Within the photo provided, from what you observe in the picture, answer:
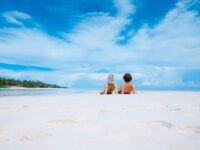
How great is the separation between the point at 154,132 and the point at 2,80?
2607 inches

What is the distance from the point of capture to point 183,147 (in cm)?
176

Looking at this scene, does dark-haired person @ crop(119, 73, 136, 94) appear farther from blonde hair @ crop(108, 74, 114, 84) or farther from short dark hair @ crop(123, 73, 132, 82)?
blonde hair @ crop(108, 74, 114, 84)

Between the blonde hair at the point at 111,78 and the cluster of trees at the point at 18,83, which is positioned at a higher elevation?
the cluster of trees at the point at 18,83

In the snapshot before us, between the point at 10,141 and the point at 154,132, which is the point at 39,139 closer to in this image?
the point at 10,141

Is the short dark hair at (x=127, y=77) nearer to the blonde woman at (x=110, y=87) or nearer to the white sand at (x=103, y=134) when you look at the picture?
the blonde woman at (x=110, y=87)

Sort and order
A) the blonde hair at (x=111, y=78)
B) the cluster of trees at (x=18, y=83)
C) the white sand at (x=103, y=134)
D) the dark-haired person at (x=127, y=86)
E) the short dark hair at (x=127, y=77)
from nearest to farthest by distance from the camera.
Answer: the white sand at (x=103, y=134) → the short dark hair at (x=127, y=77) → the dark-haired person at (x=127, y=86) → the blonde hair at (x=111, y=78) → the cluster of trees at (x=18, y=83)

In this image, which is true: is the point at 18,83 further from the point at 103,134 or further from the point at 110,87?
the point at 103,134

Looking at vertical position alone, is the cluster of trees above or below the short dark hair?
above

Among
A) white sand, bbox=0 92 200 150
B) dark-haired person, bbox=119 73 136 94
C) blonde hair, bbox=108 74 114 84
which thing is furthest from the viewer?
blonde hair, bbox=108 74 114 84

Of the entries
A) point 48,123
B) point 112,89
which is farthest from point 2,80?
point 48,123

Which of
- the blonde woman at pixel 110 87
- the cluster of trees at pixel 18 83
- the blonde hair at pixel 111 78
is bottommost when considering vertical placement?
the blonde woman at pixel 110 87

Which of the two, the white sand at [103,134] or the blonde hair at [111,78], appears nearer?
the white sand at [103,134]

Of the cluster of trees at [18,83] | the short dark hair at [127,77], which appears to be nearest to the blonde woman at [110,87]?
the short dark hair at [127,77]

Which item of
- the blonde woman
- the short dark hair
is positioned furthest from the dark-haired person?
the blonde woman
